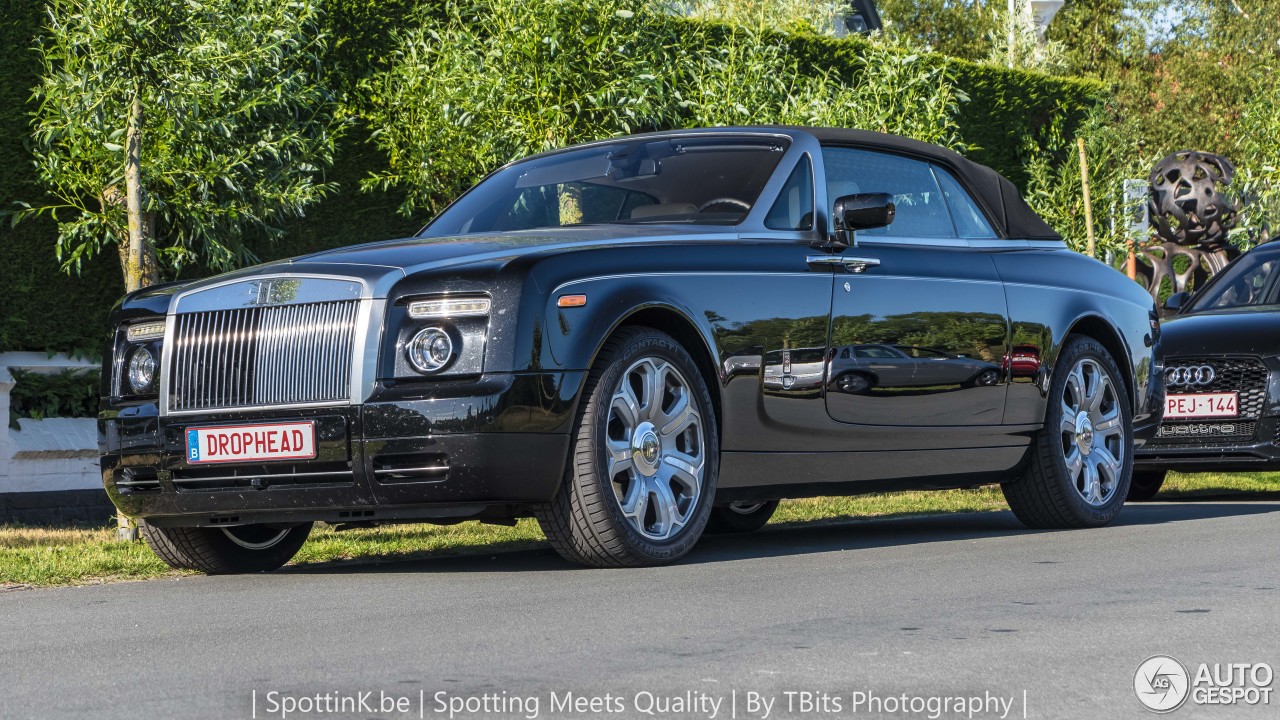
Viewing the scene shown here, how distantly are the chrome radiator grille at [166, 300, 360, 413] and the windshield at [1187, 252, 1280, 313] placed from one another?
25.6ft

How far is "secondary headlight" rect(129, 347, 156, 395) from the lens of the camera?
653 centimetres

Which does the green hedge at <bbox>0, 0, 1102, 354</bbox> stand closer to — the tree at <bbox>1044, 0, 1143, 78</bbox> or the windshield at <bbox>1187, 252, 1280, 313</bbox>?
the windshield at <bbox>1187, 252, 1280, 313</bbox>

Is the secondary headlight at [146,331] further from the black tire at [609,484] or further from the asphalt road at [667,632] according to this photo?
the black tire at [609,484]

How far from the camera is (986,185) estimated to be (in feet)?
28.5

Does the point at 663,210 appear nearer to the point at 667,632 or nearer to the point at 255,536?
the point at 255,536

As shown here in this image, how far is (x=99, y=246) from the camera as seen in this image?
1189cm

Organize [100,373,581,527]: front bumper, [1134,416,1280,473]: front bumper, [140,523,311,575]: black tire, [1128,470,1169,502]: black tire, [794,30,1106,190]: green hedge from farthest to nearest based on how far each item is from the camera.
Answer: [794,30,1106,190]: green hedge
[1128,470,1169,502]: black tire
[1134,416,1280,473]: front bumper
[140,523,311,575]: black tire
[100,373,581,527]: front bumper

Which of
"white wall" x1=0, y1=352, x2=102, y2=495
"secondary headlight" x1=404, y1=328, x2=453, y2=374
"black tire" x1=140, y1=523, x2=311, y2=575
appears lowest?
"white wall" x1=0, y1=352, x2=102, y2=495

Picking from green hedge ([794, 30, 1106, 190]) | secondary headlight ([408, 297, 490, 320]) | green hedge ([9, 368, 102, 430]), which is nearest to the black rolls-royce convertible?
secondary headlight ([408, 297, 490, 320])

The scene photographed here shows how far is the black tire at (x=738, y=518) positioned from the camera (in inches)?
352

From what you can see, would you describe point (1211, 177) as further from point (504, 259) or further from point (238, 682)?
point (238, 682)

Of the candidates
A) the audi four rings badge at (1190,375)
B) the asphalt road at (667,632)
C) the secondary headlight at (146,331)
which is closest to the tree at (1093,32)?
the audi four rings badge at (1190,375)

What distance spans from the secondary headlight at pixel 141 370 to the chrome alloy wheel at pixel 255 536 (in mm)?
776

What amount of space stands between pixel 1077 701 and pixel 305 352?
10.4 ft
